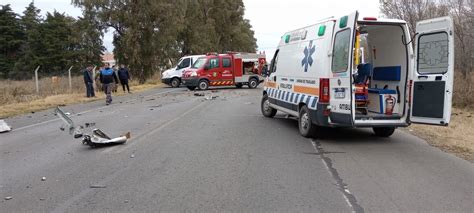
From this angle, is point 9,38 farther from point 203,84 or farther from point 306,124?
point 306,124

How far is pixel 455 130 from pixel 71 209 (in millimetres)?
9514

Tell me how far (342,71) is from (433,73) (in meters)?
1.72

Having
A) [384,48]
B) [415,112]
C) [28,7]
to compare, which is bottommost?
[415,112]

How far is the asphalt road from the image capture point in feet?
17.1

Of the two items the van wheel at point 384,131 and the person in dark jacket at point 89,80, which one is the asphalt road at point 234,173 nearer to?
the van wheel at point 384,131

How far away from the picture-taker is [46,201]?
5.35 m

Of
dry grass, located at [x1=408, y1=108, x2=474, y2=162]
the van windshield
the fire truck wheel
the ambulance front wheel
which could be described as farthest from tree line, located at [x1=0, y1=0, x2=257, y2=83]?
dry grass, located at [x1=408, y1=108, x2=474, y2=162]

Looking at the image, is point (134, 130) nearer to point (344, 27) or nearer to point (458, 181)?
point (344, 27)

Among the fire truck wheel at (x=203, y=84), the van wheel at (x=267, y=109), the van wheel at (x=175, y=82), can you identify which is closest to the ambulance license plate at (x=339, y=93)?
the van wheel at (x=267, y=109)

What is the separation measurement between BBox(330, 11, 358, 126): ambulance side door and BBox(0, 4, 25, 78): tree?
68276 mm

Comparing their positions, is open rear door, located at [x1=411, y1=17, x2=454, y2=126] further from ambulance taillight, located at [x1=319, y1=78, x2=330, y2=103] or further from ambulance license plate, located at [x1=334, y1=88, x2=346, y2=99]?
ambulance taillight, located at [x1=319, y1=78, x2=330, y2=103]

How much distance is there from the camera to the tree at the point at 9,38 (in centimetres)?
6838

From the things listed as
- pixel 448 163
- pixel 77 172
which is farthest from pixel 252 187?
pixel 448 163

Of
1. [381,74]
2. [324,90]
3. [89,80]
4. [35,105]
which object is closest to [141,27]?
[89,80]
